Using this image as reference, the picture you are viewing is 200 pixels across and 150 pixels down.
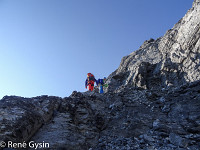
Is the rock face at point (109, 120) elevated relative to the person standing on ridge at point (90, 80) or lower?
lower

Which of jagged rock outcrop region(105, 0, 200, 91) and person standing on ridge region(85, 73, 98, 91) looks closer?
jagged rock outcrop region(105, 0, 200, 91)

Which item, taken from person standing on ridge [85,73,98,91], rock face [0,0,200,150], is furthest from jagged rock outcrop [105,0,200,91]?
rock face [0,0,200,150]

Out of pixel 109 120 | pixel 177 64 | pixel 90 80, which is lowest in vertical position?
pixel 109 120

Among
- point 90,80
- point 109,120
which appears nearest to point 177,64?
point 90,80

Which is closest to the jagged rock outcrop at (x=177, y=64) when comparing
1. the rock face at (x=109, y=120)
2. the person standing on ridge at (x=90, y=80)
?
the person standing on ridge at (x=90, y=80)

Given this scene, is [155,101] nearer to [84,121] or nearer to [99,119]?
[99,119]

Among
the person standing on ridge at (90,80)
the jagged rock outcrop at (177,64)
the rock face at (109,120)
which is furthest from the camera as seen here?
Answer: the person standing on ridge at (90,80)

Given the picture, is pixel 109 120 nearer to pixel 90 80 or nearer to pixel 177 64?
pixel 90 80

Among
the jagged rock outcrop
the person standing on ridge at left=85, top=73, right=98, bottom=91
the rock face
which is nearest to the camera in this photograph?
the rock face

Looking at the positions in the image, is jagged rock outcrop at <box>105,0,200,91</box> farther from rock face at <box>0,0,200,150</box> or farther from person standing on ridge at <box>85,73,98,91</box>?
rock face at <box>0,0,200,150</box>

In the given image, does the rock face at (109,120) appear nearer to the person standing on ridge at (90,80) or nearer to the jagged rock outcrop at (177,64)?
the person standing on ridge at (90,80)

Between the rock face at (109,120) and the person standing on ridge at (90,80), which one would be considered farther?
the person standing on ridge at (90,80)

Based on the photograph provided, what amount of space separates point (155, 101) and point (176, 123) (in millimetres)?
3043

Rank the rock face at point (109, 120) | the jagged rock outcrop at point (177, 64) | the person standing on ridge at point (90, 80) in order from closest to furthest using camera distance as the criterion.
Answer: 1. the rock face at point (109, 120)
2. the jagged rock outcrop at point (177, 64)
3. the person standing on ridge at point (90, 80)
